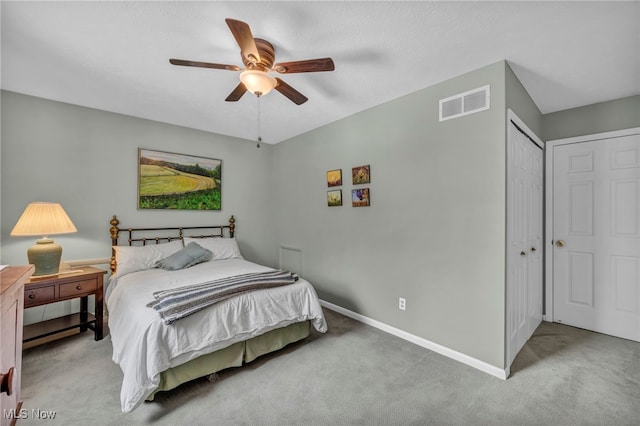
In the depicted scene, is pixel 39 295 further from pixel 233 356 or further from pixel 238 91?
pixel 238 91

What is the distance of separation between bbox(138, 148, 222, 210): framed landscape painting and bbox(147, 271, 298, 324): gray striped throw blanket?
177 cm

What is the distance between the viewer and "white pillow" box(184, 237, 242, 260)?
144 inches

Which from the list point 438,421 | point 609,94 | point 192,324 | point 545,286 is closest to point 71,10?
point 192,324

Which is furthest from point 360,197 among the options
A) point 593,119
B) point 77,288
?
point 77,288

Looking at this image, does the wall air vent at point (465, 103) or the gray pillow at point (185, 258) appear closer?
the wall air vent at point (465, 103)

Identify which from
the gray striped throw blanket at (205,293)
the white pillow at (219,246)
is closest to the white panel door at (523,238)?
the gray striped throw blanket at (205,293)

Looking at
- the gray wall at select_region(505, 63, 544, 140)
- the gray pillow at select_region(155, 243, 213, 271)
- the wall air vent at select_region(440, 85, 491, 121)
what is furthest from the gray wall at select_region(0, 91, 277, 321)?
the gray wall at select_region(505, 63, 544, 140)

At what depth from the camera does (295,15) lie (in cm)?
171

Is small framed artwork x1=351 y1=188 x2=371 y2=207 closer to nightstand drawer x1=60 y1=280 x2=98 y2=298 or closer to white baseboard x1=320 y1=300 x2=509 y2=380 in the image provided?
white baseboard x1=320 y1=300 x2=509 y2=380

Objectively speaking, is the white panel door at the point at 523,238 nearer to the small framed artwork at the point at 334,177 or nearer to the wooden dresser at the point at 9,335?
the small framed artwork at the point at 334,177

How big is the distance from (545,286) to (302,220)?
10.6ft

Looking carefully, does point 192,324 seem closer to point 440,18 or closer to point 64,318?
point 64,318

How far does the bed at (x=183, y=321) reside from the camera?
1.78 m

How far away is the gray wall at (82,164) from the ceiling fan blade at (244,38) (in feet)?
8.13
